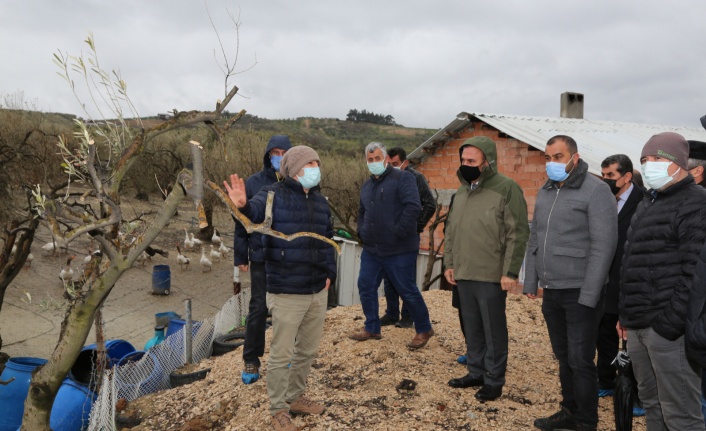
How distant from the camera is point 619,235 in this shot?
171 inches

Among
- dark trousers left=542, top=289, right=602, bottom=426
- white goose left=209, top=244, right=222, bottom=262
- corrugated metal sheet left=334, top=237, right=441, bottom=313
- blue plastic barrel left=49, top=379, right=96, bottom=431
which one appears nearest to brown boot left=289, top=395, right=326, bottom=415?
dark trousers left=542, top=289, right=602, bottom=426

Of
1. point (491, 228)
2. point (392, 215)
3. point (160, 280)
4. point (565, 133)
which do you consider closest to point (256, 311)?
point (392, 215)

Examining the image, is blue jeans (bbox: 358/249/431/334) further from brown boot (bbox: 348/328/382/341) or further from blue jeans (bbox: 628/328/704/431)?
blue jeans (bbox: 628/328/704/431)

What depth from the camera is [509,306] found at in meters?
7.29

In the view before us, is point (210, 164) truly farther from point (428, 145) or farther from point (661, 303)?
point (661, 303)

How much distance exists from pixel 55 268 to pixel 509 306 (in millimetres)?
12315

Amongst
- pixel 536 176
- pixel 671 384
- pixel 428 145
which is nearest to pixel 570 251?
pixel 671 384

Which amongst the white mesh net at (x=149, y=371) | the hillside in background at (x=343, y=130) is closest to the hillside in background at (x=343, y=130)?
the hillside in background at (x=343, y=130)

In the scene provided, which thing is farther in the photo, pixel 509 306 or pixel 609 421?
pixel 509 306

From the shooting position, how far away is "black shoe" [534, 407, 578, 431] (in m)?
3.67

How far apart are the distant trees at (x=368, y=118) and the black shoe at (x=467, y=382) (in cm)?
7062

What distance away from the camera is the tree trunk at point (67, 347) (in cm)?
399

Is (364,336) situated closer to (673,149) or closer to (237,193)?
(237,193)

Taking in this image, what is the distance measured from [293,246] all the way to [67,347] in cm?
202
